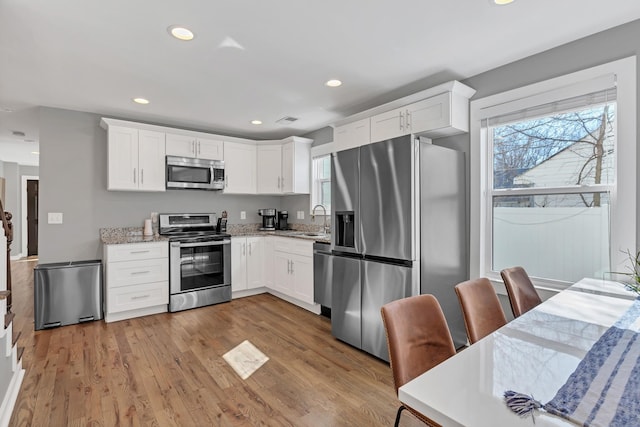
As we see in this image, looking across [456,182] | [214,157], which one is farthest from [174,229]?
[456,182]

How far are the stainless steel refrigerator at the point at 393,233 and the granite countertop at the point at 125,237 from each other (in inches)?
93.2

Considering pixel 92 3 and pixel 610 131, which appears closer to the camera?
pixel 92 3

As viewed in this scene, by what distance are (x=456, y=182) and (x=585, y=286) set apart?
4.06ft

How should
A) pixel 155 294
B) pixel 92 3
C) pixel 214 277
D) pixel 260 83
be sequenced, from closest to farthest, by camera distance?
pixel 92 3 → pixel 260 83 → pixel 155 294 → pixel 214 277

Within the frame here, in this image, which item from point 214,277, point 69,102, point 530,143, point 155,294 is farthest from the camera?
point 214,277

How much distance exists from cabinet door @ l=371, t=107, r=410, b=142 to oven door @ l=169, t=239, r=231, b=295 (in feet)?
8.06

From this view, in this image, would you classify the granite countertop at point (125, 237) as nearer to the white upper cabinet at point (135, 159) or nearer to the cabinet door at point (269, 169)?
the white upper cabinet at point (135, 159)

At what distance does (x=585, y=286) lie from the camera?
6.60ft

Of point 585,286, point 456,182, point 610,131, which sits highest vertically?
point 610,131

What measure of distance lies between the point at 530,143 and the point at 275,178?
339cm

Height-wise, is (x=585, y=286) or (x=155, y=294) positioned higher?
(x=585, y=286)

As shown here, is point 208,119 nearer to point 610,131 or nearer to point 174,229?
point 174,229

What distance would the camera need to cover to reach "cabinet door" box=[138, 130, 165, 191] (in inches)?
162

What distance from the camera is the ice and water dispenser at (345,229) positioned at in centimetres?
308
